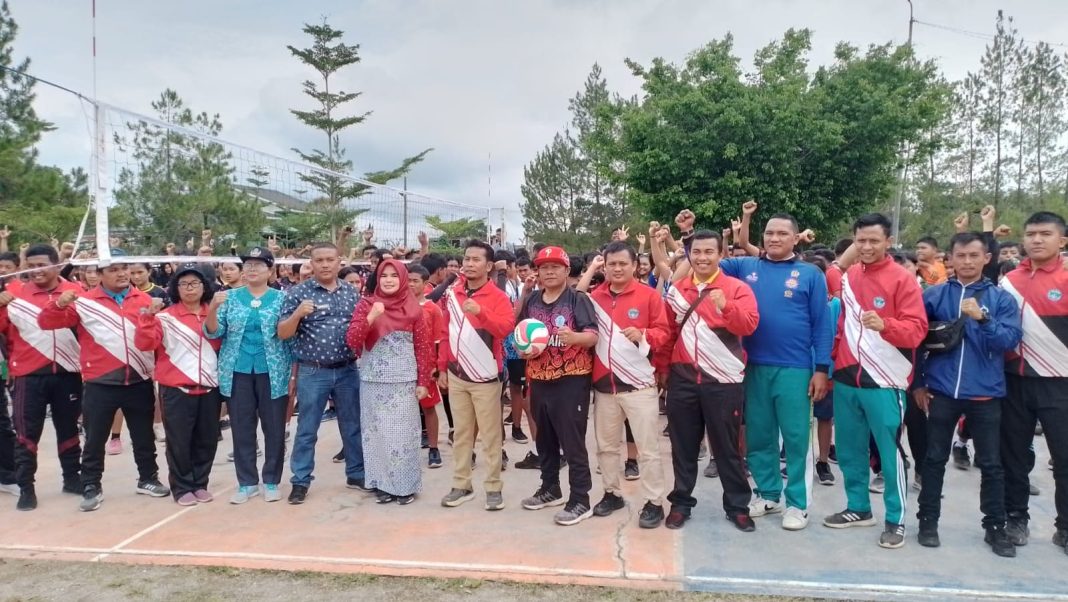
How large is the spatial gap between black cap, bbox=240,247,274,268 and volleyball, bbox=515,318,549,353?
6.74 feet

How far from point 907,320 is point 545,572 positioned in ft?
8.41

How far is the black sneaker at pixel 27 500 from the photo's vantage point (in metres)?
5.12

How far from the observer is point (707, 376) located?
14.6 feet

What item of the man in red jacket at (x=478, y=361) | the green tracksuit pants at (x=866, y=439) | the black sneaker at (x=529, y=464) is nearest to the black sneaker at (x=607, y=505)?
the man in red jacket at (x=478, y=361)

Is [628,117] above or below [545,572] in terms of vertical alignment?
above

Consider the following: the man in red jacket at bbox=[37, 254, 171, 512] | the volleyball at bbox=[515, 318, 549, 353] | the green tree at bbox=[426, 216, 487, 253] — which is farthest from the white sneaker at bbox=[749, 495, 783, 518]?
the green tree at bbox=[426, 216, 487, 253]

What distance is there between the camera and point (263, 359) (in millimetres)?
5215

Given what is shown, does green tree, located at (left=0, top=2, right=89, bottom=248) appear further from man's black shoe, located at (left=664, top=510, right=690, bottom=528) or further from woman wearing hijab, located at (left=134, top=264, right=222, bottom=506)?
man's black shoe, located at (left=664, top=510, right=690, bottom=528)

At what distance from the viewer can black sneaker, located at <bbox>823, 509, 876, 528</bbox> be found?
4.54 m

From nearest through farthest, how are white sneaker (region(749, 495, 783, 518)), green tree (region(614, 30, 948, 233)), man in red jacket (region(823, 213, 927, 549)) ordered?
1. man in red jacket (region(823, 213, 927, 549))
2. white sneaker (region(749, 495, 783, 518))
3. green tree (region(614, 30, 948, 233))

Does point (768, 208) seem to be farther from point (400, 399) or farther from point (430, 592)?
point (430, 592)

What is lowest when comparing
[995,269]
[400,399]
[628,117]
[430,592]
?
[430,592]

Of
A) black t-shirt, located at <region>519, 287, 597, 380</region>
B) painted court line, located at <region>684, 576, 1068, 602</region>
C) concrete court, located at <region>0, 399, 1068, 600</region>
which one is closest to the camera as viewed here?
painted court line, located at <region>684, 576, 1068, 602</region>

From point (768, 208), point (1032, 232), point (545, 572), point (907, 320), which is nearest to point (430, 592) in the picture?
point (545, 572)
